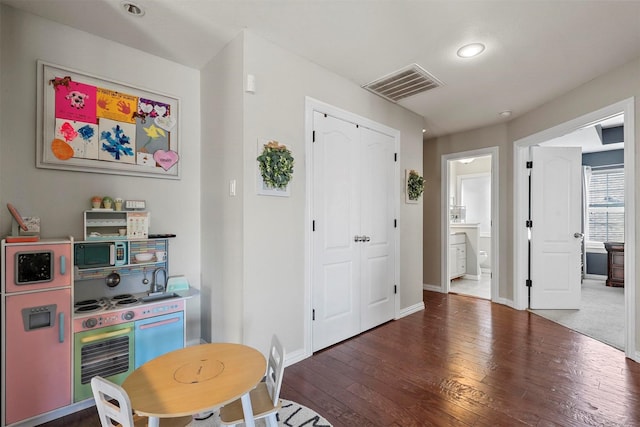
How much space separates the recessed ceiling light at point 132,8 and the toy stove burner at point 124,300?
6.69ft

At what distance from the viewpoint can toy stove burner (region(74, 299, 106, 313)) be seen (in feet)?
6.69

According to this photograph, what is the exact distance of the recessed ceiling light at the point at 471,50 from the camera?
2467 millimetres

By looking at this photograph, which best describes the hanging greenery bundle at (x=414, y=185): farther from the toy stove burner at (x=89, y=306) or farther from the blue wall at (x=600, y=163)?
the blue wall at (x=600, y=163)

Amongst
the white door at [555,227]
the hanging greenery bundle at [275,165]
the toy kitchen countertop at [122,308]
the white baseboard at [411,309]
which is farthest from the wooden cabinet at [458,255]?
the toy kitchen countertop at [122,308]

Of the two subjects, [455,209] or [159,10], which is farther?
[455,209]

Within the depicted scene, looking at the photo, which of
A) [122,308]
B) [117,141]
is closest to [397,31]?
[117,141]

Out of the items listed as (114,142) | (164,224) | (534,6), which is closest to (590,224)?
Answer: (534,6)

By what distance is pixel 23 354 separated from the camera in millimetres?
1765

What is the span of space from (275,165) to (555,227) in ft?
13.1

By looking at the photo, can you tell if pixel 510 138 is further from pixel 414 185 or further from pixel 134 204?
pixel 134 204

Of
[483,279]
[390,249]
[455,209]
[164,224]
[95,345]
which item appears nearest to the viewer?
[95,345]

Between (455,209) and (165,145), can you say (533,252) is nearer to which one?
(455,209)

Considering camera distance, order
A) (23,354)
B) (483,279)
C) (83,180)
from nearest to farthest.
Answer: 1. (23,354)
2. (83,180)
3. (483,279)

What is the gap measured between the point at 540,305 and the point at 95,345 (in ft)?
16.3
